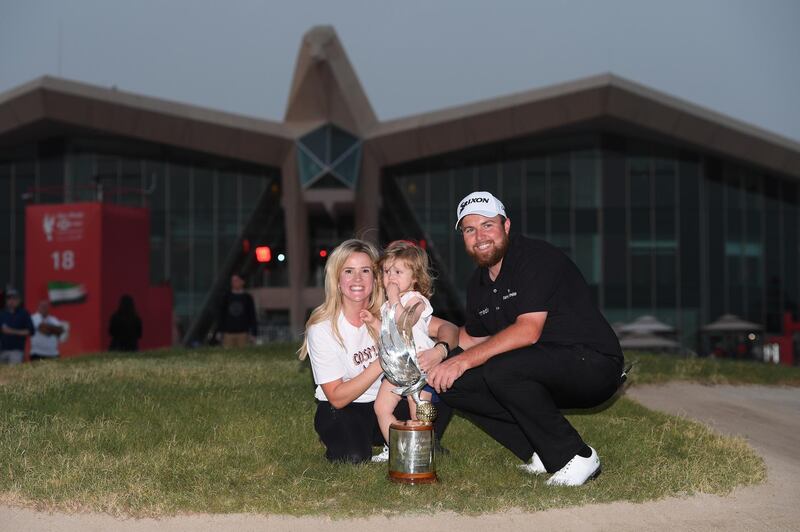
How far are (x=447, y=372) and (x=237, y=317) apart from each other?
12.1 metres

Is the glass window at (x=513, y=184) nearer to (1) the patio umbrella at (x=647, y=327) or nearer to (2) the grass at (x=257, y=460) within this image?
(1) the patio umbrella at (x=647, y=327)

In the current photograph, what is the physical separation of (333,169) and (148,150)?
32.3ft

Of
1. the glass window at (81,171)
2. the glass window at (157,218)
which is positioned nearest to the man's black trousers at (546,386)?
the glass window at (157,218)

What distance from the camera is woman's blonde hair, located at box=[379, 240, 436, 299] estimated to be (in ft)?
18.0

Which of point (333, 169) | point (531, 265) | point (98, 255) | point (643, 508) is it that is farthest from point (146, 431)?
point (333, 169)

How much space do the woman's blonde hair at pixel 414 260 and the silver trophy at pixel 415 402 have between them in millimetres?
247

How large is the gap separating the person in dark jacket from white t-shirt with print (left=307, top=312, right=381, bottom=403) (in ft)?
44.5

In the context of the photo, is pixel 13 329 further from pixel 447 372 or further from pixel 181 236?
pixel 181 236

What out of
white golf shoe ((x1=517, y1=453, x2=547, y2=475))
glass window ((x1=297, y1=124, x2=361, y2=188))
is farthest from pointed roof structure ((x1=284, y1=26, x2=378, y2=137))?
white golf shoe ((x1=517, y1=453, x2=547, y2=475))

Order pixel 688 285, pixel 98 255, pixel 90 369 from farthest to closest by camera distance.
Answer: pixel 688 285 < pixel 98 255 < pixel 90 369

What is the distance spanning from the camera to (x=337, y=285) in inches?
225

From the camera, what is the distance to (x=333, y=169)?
36.4 meters

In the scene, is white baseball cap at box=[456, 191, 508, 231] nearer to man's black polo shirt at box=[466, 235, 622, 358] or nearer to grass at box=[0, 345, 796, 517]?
man's black polo shirt at box=[466, 235, 622, 358]

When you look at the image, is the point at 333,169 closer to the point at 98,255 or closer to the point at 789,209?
the point at 98,255
